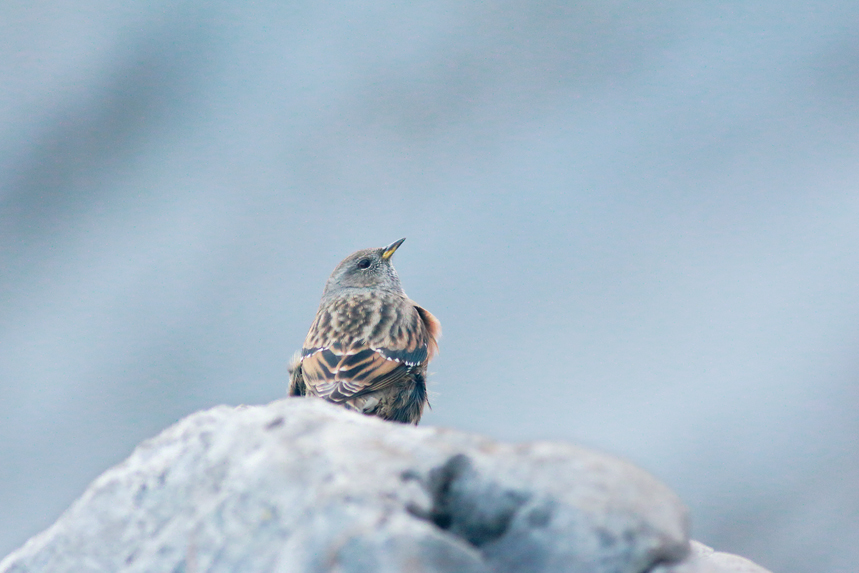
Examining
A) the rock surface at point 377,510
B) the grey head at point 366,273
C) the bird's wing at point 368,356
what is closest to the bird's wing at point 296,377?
the bird's wing at point 368,356

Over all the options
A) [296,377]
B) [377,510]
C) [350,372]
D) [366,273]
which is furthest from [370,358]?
[377,510]

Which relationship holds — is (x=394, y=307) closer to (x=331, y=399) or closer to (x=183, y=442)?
(x=331, y=399)

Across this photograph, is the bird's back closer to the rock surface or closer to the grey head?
the grey head

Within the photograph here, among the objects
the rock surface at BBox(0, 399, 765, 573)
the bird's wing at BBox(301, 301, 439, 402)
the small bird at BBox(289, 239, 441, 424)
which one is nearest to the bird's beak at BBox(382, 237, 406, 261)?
the small bird at BBox(289, 239, 441, 424)

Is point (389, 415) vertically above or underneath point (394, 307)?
underneath

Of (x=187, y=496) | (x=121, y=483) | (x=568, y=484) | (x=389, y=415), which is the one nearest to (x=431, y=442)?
(x=568, y=484)

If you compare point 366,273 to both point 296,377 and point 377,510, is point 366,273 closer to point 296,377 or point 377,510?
point 296,377
